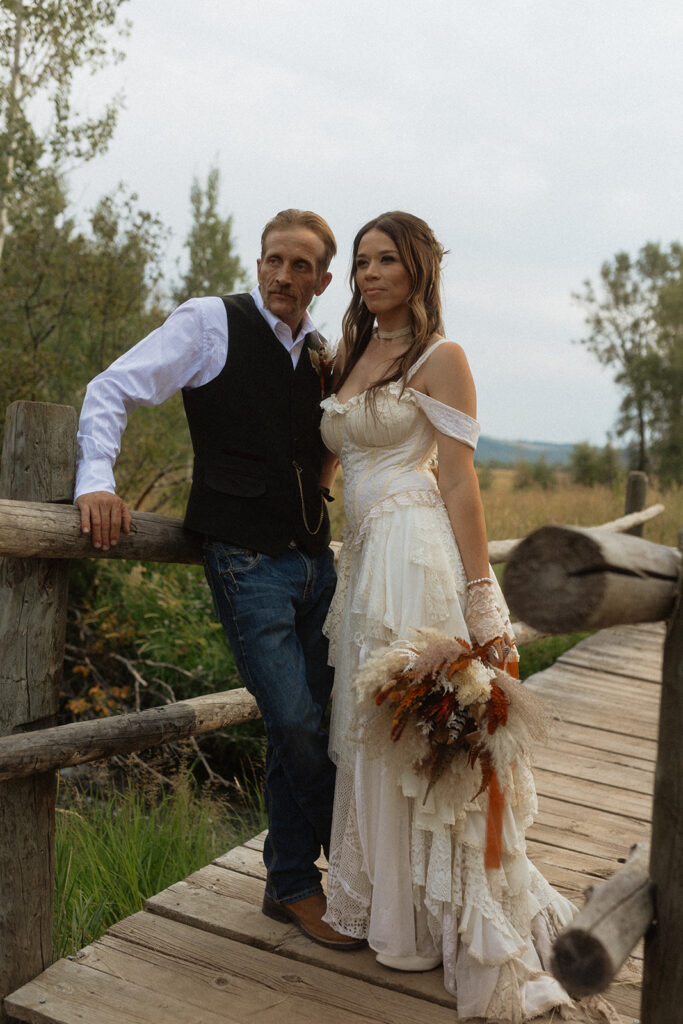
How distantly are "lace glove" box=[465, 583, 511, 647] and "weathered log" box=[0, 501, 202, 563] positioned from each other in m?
0.84

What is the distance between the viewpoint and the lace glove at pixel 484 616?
2.44 m

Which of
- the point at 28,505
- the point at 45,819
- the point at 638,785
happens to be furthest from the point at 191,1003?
the point at 638,785

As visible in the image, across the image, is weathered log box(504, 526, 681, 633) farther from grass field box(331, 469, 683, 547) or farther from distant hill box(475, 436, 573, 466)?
distant hill box(475, 436, 573, 466)

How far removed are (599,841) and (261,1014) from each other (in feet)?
5.39

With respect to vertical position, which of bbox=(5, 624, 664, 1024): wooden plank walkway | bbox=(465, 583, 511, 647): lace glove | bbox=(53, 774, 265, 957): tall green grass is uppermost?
bbox=(465, 583, 511, 647): lace glove

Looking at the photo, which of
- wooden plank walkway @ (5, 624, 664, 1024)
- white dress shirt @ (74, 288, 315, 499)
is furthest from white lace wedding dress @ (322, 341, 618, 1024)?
white dress shirt @ (74, 288, 315, 499)

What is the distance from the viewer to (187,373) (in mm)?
2627

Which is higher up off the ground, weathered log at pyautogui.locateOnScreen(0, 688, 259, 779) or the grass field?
the grass field

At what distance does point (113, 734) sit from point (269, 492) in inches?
31.3

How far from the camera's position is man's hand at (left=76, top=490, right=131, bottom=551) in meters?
2.38

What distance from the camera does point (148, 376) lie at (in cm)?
260

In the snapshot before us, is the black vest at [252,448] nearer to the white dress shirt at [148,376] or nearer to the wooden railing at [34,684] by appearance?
the white dress shirt at [148,376]

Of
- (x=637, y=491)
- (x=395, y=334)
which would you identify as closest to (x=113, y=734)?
(x=395, y=334)

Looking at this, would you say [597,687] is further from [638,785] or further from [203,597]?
[203,597]
